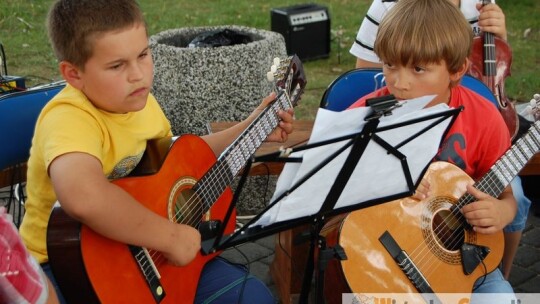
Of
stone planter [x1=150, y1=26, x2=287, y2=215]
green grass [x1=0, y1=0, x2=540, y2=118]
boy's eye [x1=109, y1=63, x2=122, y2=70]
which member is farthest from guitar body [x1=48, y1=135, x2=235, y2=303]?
green grass [x1=0, y1=0, x2=540, y2=118]

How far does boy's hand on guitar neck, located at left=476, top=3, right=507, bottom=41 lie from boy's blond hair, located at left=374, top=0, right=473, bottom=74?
0.47 m

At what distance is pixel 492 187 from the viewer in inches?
107

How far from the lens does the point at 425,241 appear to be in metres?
2.59

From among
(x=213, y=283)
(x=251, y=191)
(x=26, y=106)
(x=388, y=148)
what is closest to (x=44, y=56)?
(x=251, y=191)

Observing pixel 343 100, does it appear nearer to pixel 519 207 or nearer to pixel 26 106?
pixel 519 207

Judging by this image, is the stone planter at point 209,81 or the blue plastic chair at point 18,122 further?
the stone planter at point 209,81

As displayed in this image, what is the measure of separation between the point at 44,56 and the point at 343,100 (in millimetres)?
4786

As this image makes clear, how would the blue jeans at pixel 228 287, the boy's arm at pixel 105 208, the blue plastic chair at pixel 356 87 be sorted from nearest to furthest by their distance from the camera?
1. the boy's arm at pixel 105 208
2. the blue jeans at pixel 228 287
3. the blue plastic chair at pixel 356 87

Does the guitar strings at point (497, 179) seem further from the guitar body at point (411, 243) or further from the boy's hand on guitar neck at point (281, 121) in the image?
the boy's hand on guitar neck at point (281, 121)

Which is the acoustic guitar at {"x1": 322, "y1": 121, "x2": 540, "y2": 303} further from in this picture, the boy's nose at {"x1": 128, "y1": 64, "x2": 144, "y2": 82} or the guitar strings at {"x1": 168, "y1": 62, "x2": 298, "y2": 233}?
the boy's nose at {"x1": 128, "y1": 64, "x2": 144, "y2": 82}

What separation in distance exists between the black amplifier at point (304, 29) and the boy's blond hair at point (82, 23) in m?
4.88

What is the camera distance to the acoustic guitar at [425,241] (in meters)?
2.48

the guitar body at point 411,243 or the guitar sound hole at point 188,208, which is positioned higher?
the guitar sound hole at point 188,208

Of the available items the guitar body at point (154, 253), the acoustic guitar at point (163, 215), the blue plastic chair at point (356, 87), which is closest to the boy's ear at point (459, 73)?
the blue plastic chair at point (356, 87)
